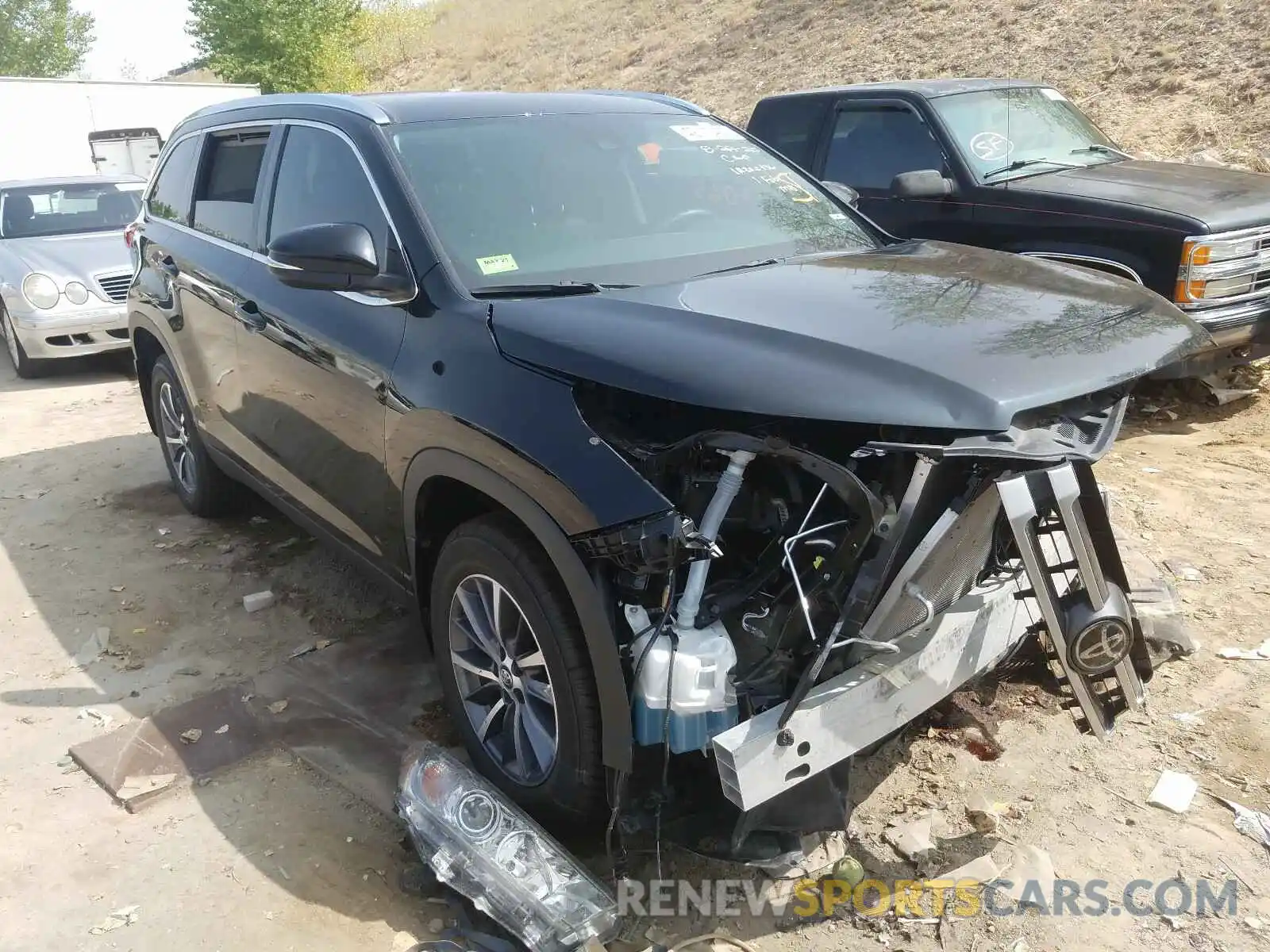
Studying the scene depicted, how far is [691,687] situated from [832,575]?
41 centimetres

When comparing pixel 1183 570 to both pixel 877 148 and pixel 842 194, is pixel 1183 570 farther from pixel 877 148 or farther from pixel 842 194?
pixel 877 148

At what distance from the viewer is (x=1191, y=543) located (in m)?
4.53

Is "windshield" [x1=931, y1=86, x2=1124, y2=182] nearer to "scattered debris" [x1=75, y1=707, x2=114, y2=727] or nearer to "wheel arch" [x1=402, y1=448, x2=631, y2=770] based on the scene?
→ "wheel arch" [x1=402, y1=448, x2=631, y2=770]

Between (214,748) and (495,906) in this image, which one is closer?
(495,906)

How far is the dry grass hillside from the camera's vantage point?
12.5m

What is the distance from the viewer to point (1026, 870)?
9.14 ft

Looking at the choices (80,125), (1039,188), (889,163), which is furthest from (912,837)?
(80,125)

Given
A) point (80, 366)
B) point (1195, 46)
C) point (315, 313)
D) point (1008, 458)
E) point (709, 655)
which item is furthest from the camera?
point (1195, 46)

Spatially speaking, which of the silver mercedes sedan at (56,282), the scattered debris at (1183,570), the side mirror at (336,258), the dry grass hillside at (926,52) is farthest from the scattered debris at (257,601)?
the dry grass hillside at (926,52)

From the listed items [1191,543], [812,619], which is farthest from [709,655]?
[1191,543]

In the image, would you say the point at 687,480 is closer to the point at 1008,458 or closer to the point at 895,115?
the point at 1008,458

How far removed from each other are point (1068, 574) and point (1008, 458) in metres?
0.53

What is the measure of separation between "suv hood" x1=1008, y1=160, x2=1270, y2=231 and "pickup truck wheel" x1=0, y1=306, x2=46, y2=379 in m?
8.49

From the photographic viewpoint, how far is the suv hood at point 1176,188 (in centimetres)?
571
